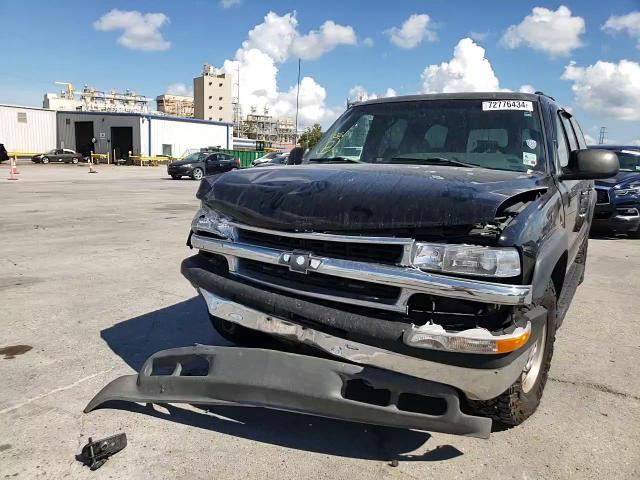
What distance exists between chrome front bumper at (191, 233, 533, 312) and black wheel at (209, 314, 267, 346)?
3.28 ft

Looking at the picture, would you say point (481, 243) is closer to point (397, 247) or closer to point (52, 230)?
point (397, 247)

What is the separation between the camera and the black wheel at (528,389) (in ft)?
8.64

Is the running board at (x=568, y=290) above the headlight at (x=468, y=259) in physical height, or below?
below

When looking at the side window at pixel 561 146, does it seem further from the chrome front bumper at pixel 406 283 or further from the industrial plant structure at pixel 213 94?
the industrial plant structure at pixel 213 94

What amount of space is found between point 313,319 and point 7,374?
2277mm

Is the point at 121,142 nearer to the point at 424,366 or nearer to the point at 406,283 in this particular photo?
the point at 406,283

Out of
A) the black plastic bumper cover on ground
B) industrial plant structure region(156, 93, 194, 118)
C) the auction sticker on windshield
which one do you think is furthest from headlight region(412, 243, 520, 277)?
industrial plant structure region(156, 93, 194, 118)

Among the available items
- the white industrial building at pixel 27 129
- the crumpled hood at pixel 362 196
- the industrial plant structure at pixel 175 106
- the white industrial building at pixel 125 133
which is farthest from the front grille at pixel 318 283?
the industrial plant structure at pixel 175 106

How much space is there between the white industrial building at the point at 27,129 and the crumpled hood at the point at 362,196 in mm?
57905

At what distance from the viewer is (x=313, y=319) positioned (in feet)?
8.19

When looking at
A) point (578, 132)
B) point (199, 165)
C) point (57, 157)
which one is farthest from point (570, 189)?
point (57, 157)

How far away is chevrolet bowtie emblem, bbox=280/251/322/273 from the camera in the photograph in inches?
99.6

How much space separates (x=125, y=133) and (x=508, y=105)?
5623 cm

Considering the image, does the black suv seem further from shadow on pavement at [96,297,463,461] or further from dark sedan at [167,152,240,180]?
dark sedan at [167,152,240,180]
